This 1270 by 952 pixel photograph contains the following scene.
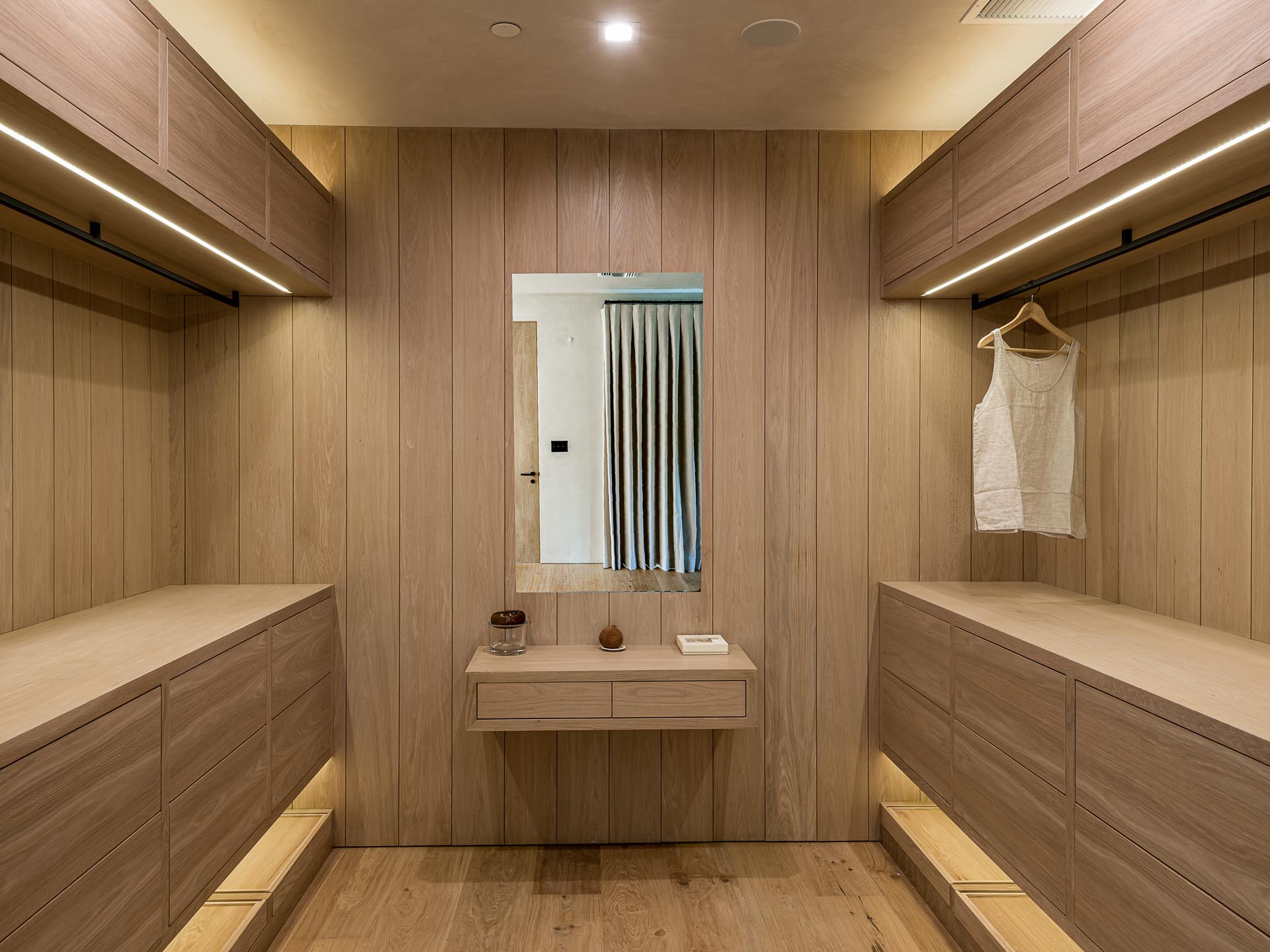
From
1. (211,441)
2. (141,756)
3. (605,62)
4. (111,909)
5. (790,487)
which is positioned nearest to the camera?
(111,909)

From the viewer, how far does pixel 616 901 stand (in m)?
2.40

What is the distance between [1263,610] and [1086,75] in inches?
52.9

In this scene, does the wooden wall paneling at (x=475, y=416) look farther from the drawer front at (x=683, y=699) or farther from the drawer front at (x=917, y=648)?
the drawer front at (x=917, y=648)

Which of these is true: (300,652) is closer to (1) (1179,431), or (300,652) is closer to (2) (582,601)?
(2) (582,601)

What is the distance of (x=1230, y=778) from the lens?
1214 millimetres

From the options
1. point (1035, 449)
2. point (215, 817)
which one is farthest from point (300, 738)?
point (1035, 449)

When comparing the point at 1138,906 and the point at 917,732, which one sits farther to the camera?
the point at 917,732

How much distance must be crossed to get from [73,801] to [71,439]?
1248 mm

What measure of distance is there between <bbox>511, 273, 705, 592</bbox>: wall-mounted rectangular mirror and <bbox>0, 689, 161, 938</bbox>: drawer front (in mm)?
1378

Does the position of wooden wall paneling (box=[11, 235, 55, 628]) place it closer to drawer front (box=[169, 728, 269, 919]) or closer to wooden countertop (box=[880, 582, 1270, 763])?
drawer front (box=[169, 728, 269, 919])

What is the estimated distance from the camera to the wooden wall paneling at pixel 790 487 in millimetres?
2773

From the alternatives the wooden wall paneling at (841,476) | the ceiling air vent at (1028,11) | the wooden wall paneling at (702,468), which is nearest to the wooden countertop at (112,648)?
the wooden wall paneling at (702,468)

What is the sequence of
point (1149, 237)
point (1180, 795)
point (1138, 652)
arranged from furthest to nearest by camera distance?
point (1149, 237), point (1138, 652), point (1180, 795)

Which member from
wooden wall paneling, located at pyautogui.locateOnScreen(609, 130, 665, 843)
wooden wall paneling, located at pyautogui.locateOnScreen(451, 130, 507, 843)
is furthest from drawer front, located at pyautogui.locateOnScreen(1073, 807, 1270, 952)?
wooden wall paneling, located at pyautogui.locateOnScreen(451, 130, 507, 843)
